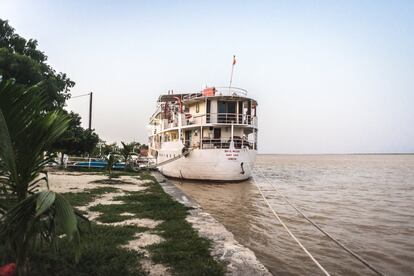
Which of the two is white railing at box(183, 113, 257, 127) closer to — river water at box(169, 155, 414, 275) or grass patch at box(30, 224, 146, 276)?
river water at box(169, 155, 414, 275)

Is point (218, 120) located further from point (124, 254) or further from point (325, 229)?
point (124, 254)

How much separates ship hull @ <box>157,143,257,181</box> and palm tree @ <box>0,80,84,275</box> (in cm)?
1753

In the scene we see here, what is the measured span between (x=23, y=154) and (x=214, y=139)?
58.3 ft

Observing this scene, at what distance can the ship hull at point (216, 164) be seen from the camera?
821 inches

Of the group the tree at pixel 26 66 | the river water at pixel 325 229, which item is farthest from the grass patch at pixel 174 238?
the tree at pixel 26 66

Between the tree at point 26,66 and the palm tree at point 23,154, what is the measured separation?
35.4ft

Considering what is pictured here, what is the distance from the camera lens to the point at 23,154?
318 cm

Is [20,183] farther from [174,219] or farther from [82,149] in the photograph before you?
[82,149]

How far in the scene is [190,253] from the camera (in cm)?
543

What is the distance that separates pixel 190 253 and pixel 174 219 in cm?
295

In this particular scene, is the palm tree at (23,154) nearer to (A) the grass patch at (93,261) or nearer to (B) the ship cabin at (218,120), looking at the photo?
(A) the grass patch at (93,261)

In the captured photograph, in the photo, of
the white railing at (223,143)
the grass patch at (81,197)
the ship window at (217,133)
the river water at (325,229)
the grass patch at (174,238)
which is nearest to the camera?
the grass patch at (174,238)

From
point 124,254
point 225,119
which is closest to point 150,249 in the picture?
point 124,254

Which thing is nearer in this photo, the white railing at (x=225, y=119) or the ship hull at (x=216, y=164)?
the ship hull at (x=216, y=164)
